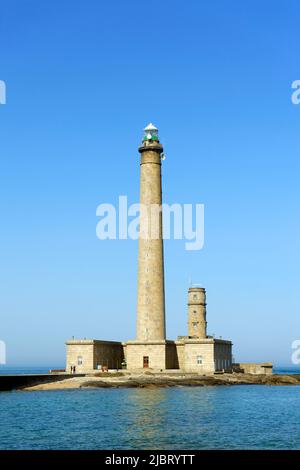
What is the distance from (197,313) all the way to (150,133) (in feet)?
80.3

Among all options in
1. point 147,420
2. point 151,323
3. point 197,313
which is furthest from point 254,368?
point 147,420

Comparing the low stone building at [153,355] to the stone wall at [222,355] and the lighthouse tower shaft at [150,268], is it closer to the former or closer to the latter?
the stone wall at [222,355]

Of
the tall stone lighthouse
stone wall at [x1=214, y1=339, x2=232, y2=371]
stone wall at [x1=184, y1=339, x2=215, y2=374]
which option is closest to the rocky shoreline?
stone wall at [x1=184, y1=339, x2=215, y2=374]

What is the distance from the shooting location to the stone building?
2731 inches

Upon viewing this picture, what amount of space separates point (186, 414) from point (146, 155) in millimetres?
36650

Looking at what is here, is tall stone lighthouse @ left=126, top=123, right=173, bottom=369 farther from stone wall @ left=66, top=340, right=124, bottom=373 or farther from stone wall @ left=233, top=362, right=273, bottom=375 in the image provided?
stone wall @ left=233, top=362, right=273, bottom=375

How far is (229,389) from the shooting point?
208ft

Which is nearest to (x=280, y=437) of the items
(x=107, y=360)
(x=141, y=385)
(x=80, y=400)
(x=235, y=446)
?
(x=235, y=446)

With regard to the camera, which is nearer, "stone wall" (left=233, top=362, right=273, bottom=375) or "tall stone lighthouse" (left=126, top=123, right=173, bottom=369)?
"tall stone lighthouse" (left=126, top=123, right=173, bottom=369)

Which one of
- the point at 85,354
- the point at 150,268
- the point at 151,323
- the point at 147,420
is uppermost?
the point at 150,268

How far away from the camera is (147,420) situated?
37594 millimetres

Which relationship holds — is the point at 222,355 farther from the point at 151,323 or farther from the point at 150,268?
the point at 150,268

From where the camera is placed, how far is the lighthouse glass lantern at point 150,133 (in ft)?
239

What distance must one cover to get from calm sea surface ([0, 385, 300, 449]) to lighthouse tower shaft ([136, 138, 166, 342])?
1104 centimetres
